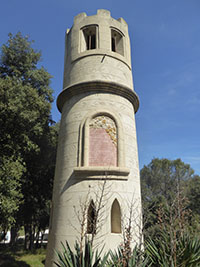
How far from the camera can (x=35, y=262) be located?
15.2 m

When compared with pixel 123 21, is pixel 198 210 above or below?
below

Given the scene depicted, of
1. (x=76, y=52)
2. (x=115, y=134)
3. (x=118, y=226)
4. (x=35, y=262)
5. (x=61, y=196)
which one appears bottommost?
(x=35, y=262)

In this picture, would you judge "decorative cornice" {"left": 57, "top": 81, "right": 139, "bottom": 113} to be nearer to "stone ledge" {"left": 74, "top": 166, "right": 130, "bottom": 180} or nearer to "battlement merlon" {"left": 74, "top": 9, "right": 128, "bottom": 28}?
"stone ledge" {"left": 74, "top": 166, "right": 130, "bottom": 180}

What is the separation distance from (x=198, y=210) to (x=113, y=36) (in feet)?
78.3

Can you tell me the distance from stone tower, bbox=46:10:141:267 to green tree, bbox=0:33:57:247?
267 cm

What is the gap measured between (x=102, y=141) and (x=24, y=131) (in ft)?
19.6

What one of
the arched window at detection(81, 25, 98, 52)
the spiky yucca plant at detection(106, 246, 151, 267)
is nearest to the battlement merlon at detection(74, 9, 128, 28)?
the arched window at detection(81, 25, 98, 52)

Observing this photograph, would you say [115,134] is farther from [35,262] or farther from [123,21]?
[35,262]

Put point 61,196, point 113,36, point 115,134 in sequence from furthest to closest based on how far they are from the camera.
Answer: point 113,36 → point 115,134 → point 61,196

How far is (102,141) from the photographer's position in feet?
28.5

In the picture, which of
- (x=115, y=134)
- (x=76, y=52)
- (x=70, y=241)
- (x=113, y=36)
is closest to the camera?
(x=70, y=241)

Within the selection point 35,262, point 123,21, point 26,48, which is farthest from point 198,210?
point 26,48

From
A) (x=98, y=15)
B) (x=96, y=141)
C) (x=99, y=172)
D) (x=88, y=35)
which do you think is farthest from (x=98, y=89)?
(x=98, y=15)

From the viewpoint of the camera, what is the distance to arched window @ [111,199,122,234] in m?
7.66
